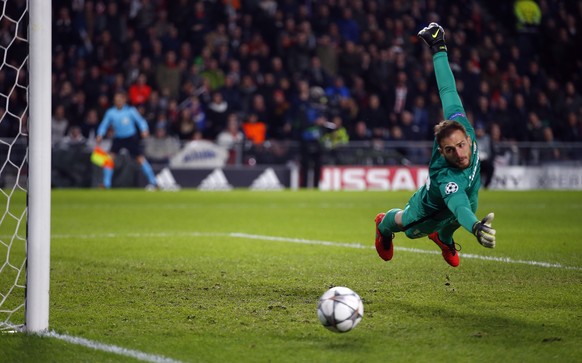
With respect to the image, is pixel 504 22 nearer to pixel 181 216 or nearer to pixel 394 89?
pixel 394 89

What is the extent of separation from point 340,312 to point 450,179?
52.0 inches

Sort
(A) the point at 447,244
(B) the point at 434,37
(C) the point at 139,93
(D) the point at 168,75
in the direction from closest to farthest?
1. (B) the point at 434,37
2. (A) the point at 447,244
3. (C) the point at 139,93
4. (D) the point at 168,75

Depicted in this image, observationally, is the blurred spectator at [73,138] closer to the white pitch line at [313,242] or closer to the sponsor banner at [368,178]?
the sponsor banner at [368,178]

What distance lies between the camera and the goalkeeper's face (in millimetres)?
4977

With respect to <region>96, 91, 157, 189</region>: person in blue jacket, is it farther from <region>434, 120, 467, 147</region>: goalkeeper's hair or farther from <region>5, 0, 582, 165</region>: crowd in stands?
<region>434, 120, 467, 147</region>: goalkeeper's hair

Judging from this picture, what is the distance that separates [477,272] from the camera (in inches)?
258

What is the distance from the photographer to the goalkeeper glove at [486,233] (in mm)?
4258

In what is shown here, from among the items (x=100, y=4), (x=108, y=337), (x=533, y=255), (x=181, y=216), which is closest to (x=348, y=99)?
(x=100, y=4)

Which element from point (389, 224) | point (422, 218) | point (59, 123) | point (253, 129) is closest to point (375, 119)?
point (253, 129)

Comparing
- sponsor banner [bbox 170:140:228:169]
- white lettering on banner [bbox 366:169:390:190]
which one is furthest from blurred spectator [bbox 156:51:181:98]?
white lettering on banner [bbox 366:169:390:190]

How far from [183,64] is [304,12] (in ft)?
11.6

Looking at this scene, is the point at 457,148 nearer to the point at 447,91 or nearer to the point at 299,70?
the point at 447,91

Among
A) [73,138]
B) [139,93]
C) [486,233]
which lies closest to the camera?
[486,233]

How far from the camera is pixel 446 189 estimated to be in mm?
5039
